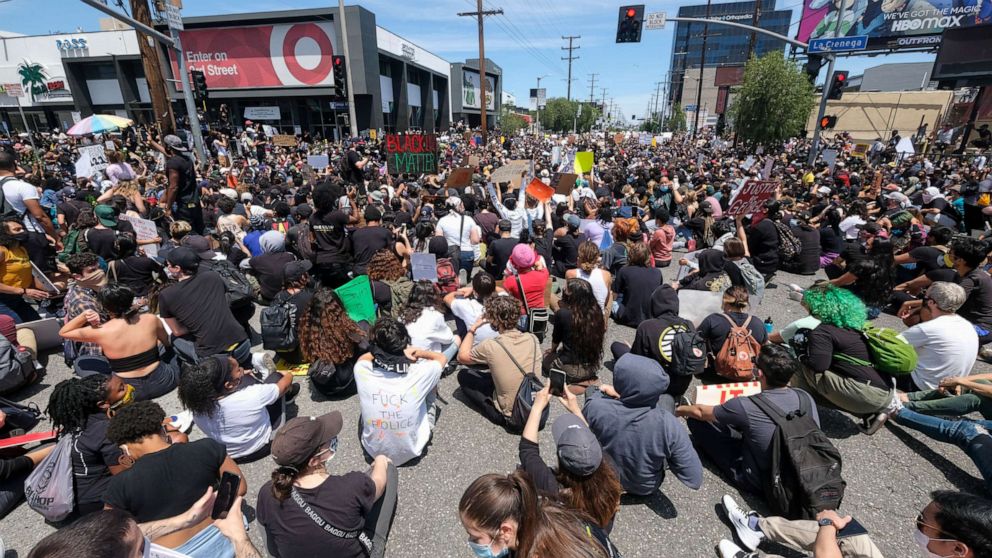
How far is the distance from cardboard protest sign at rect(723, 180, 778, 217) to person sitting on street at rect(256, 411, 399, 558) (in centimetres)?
725

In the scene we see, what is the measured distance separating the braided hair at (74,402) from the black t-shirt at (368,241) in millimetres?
3718

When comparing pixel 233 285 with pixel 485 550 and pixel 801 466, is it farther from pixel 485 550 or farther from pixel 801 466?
pixel 801 466

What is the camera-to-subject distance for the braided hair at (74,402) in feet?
9.16

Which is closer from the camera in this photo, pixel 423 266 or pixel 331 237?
pixel 423 266

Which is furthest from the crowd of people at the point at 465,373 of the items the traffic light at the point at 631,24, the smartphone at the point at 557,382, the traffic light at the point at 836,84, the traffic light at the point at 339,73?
the traffic light at the point at 339,73

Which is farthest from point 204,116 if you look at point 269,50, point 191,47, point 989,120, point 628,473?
point 989,120

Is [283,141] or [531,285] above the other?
[283,141]

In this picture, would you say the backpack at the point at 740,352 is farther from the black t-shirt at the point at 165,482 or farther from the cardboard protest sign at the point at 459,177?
the cardboard protest sign at the point at 459,177

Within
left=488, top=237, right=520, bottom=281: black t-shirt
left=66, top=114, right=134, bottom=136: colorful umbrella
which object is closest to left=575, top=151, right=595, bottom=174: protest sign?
left=488, top=237, right=520, bottom=281: black t-shirt

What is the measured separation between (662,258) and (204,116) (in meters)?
17.7

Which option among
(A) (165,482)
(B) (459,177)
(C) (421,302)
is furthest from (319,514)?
(B) (459,177)

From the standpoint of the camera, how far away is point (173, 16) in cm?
1166

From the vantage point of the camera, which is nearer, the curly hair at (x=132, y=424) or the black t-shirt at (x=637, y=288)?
the curly hair at (x=132, y=424)

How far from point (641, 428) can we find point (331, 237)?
17.0 ft
